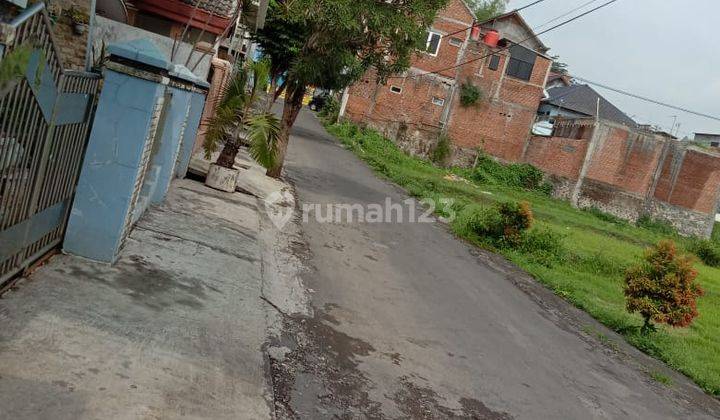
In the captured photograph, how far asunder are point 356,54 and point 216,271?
1157 cm

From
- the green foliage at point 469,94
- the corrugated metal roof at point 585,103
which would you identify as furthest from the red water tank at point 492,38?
the corrugated metal roof at point 585,103

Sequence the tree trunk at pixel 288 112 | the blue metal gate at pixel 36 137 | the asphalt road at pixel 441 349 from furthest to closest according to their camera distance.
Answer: the tree trunk at pixel 288 112
the asphalt road at pixel 441 349
the blue metal gate at pixel 36 137

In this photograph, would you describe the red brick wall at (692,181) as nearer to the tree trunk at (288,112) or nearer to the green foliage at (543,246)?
the green foliage at (543,246)

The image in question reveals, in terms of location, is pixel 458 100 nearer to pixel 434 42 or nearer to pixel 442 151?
pixel 442 151

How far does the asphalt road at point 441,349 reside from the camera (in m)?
5.94

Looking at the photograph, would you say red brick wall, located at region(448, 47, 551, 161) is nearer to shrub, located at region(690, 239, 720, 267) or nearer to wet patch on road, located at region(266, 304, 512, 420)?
shrub, located at region(690, 239, 720, 267)

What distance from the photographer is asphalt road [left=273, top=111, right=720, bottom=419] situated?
5941 mm

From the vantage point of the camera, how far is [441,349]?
787 cm

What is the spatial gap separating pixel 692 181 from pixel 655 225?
3.30 meters

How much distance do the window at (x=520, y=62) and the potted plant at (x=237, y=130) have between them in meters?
30.4

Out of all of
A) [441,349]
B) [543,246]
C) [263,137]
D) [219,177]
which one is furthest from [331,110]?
[441,349]

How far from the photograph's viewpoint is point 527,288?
46.4ft

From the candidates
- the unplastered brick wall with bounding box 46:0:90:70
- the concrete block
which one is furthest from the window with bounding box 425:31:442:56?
the unplastered brick wall with bounding box 46:0:90:70

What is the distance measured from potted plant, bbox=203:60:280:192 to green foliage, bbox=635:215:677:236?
96.7 feet
